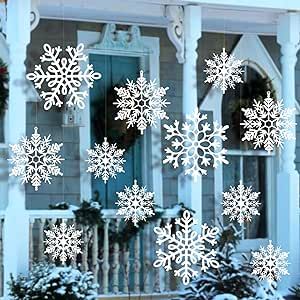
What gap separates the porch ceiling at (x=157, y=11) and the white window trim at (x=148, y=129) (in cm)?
22

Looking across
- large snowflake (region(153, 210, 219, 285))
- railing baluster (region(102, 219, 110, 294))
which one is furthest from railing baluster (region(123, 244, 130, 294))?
large snowflake (region(153, 210, 219, 285))

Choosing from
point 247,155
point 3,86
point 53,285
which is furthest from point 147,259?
point 247,155

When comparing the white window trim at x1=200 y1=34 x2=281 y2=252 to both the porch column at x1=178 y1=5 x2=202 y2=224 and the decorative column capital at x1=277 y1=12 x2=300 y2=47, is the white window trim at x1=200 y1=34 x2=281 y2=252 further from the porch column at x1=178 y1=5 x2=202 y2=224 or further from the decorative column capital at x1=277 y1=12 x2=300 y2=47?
the porch column at x1=178 y1=5 x2=202 y2=224

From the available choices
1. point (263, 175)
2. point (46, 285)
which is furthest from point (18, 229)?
point (263, 175)

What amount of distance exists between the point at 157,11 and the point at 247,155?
2.41 metres

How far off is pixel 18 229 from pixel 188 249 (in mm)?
1514

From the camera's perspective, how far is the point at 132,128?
8.48 meters

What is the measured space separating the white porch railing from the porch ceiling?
184cm

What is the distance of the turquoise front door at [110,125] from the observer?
8477 millimetres

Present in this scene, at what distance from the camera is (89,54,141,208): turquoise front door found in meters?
8.48

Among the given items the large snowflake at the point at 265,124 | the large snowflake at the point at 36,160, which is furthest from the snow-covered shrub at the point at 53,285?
the large snowflake at the point at 265,124

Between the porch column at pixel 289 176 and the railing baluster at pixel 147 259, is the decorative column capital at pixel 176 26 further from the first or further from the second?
the railing baluster at pixel 147 259

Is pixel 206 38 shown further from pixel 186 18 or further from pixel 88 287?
pixel 88 287

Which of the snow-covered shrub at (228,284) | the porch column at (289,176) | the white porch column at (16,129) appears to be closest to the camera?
the white porch column at (16,129)
